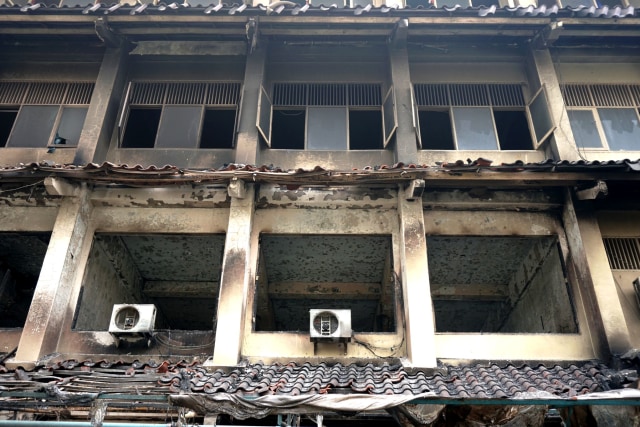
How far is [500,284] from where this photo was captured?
12.0 metres

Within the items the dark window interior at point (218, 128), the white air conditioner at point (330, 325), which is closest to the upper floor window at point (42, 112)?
the dark window interior at point (218, 128)

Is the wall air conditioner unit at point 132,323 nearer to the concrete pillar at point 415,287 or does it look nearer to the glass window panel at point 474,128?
the concrete pillar at point 415,287

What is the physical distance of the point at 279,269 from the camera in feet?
37.6

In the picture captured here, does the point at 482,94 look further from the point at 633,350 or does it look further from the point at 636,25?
the point at 633,350

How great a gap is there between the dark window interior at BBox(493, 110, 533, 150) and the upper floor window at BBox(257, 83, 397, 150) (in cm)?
275

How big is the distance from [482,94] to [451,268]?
4009 millimetres

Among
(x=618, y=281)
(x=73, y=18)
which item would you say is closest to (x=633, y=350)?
(x=618, y=281)

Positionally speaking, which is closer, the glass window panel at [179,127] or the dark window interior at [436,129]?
the glass window panel at [179,127]

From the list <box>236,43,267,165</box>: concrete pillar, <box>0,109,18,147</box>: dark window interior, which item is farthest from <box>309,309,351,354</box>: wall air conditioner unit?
<box>0,109,18,147</box>: dark window interior

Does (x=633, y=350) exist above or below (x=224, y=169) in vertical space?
below

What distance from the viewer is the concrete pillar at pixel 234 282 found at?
788 cm

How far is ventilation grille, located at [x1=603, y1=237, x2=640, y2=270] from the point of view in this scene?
29.4ft

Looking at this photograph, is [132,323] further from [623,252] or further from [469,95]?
[623,252]

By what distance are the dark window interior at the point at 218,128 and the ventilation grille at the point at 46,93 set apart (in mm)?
2606
